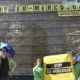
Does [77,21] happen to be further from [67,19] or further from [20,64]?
[20,64]

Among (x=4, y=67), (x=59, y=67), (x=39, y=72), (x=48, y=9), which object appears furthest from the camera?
(x=48, y=9)

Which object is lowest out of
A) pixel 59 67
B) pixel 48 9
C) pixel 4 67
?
pixel 4 67

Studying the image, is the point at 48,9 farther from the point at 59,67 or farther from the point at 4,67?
the point at 59,67

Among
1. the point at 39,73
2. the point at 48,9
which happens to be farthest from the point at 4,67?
the point at 48,9

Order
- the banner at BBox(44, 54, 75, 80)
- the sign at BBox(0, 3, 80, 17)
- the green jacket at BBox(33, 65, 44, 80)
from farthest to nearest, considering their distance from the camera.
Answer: the sign at BBox(0, 3, 80, 17)
the green jacket at BBox(33, 65, 44, 80)
the banner at BBox(44, 54, 75, 80)

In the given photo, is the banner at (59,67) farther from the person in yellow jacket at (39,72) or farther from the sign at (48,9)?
the sign at (48,9)

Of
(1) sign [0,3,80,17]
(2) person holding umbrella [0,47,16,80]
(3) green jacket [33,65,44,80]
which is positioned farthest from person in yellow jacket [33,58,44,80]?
(1) sign [0,3,80,17]

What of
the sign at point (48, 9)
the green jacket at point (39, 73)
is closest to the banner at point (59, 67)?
the green jacket at point (39, 73)

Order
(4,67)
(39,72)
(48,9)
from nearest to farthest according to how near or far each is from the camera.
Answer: (39,72) < (4,67) < (48,9)

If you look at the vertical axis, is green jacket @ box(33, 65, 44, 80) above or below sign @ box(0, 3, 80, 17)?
below

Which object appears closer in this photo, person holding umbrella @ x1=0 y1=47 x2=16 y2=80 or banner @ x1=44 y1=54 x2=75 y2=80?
banner @ x1=44 y1=54 x2=75 y2=80

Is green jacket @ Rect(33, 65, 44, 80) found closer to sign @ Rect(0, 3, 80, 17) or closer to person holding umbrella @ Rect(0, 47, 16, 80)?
person holding umbrella @ Rect(0, 47, 16, 80)

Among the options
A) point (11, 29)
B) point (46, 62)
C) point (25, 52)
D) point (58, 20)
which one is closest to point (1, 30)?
point (11, 29)

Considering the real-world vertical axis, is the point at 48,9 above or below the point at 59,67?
above
